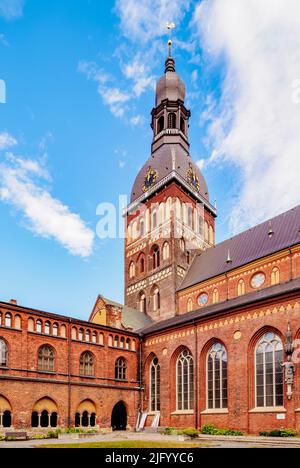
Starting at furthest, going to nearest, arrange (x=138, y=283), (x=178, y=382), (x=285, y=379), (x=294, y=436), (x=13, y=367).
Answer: (x=138, y=283)
(x=178, y=382)
(x=13, y=367)
(x=285, y=379)
(x=294, y=436)

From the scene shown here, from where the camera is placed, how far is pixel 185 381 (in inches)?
1348

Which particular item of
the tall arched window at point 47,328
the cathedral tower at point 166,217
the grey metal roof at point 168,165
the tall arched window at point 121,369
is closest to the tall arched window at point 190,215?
the cathedral tower at point 166,217

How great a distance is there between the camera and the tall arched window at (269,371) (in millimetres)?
27094

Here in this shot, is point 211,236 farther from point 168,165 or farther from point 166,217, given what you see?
point 168,165

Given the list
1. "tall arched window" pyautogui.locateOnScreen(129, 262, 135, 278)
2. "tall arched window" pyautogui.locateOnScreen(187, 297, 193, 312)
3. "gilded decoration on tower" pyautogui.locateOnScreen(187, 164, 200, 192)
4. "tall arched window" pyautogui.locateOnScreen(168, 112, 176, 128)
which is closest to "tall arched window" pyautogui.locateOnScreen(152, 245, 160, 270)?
"tall arched window" pyautogui.locateOnScreen(129, 262, 135, 278)

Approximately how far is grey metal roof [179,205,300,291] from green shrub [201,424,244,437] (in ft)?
42.2

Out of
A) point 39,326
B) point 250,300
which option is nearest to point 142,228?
point 39,326

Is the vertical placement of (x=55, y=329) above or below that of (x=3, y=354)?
above

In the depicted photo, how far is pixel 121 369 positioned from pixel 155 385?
3065 millimetres

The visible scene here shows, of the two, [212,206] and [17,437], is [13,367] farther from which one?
[212,206]

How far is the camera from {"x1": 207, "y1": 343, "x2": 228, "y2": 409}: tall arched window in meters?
30.7

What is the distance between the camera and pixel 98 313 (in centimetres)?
4375
